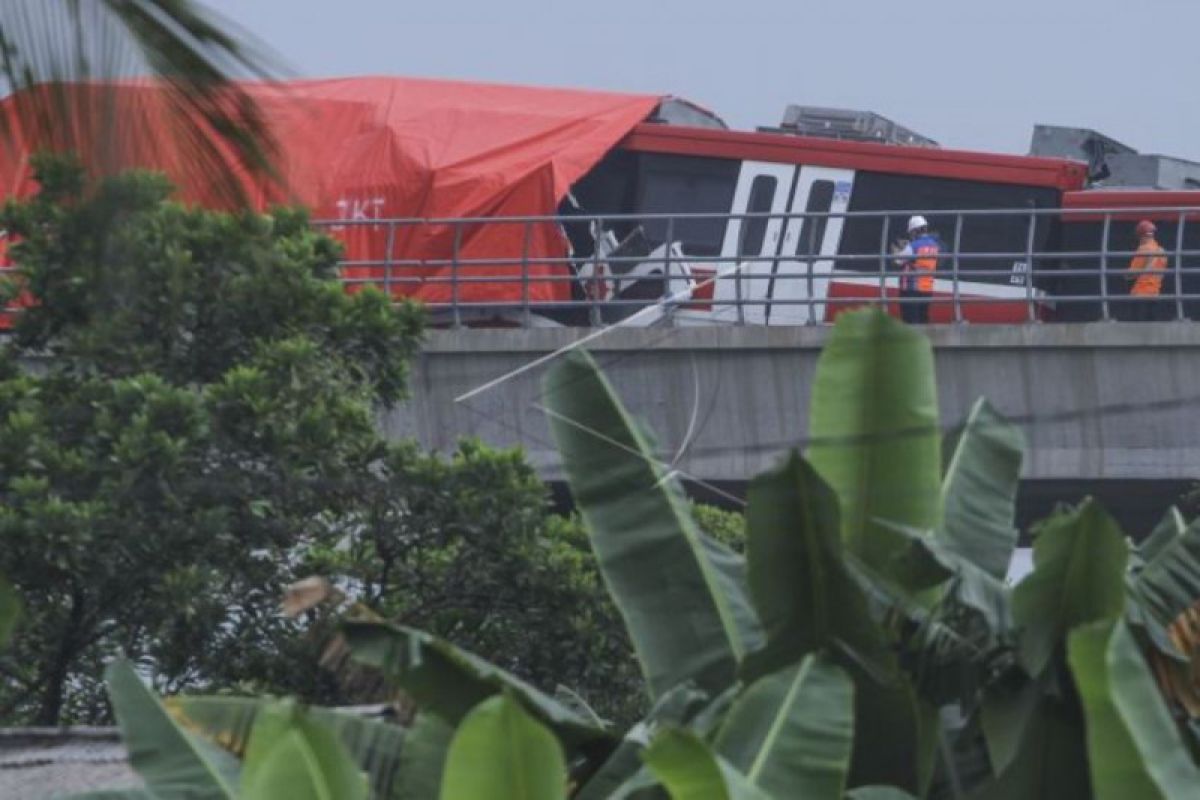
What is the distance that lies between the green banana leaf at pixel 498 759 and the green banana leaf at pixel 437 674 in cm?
125

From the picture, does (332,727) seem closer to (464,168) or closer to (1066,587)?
(1066,587)

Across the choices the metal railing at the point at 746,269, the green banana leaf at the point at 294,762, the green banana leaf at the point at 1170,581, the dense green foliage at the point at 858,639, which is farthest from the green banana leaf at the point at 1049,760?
the metal railing at the point at 746,269

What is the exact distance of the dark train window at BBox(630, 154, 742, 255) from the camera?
988 inches

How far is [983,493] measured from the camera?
704cm

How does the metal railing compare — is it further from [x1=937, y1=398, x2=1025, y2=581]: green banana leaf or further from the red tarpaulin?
[x1=937, y1=398, x2=1025, y2=581]: green banana leaf

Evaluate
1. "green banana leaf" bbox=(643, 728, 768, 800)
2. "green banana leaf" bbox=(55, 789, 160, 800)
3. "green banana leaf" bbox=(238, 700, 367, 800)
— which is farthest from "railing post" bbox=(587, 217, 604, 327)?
"green banana leaf" bbox=(643, 728, 768, 800)

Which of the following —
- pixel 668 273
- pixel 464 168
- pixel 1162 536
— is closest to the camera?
pixel 1162 536

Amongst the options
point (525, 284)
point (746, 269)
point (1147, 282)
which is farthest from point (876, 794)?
point (746, 269)

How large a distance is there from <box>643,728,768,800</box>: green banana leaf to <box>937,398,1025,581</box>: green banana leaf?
5.32 ft

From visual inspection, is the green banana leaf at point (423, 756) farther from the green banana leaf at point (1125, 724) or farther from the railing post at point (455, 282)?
the railing post at point (455, 282)

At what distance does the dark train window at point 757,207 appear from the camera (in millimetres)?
24938

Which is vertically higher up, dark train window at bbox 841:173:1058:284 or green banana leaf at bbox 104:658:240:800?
dark train window at bbox 841:173:1058:284

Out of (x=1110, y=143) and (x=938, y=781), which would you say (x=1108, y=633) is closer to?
(x=938, y=781)

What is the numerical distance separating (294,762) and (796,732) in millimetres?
1341
